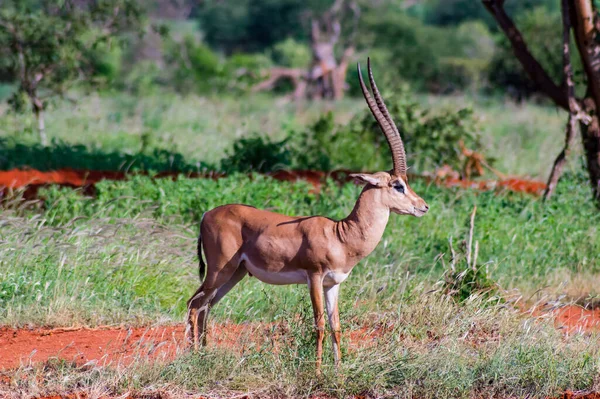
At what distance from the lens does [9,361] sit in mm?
5695

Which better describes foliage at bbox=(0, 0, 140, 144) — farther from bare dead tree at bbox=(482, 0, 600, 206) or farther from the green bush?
the green bush

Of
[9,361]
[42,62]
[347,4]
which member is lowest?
[9,361]

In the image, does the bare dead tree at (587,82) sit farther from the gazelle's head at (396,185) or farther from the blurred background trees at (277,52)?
the gazelle's head at (396,185)

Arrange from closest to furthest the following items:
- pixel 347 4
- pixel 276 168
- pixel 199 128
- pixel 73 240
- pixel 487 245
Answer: pixel 73 240, pixel 487 245, pixel 276 168, pixel 199 128, pixel 347 4

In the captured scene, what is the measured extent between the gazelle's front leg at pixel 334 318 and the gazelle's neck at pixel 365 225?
0.28 meters

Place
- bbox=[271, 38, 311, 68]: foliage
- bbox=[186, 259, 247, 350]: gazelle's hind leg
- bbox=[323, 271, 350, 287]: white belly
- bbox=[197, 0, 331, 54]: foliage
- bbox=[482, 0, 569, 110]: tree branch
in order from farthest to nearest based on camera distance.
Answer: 1. bbox=[197, 0, 331, 54]: foliage
2. bbox=[271, 38, 311, 68]: foliage
3. bbox=[482, 0, 569, 110]: tree branch
4. bbox=[186, 259, 247, 350]: gazelle's hind leg
5. bbox=[323, 271, 350, 287]: white belly

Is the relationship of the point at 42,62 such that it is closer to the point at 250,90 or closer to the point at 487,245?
the point at 487,245

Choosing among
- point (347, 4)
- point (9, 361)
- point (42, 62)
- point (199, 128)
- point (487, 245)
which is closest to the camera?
point (9, 361)

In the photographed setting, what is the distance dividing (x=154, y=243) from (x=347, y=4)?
38.0 meters

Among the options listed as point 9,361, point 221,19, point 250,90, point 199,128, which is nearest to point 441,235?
point 9,361

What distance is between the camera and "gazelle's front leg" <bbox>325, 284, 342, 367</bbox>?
5.46 metres

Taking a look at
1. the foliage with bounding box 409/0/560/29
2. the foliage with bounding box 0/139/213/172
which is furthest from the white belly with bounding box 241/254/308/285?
the foliage with bounding box 409/0/560/29

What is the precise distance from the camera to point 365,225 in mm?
5496

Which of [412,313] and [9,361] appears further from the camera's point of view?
[412,313]
